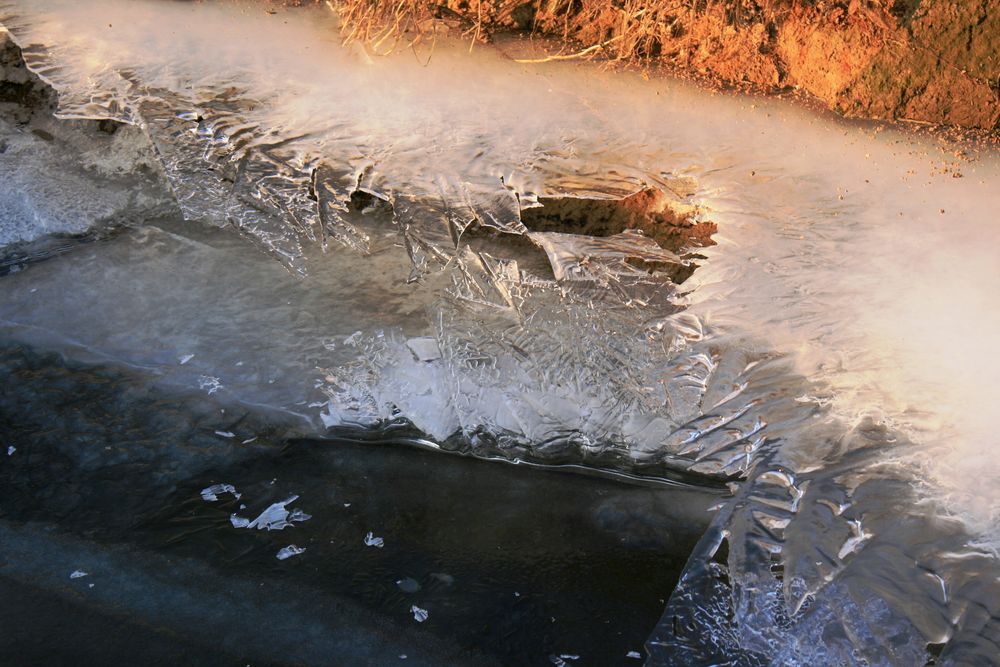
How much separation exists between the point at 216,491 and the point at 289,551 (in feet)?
0.93

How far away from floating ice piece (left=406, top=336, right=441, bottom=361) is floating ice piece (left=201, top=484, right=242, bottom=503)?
62 centimetres

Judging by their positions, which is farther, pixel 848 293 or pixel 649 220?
pixel 649 220

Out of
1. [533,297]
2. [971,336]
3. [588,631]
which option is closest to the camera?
[588,631]

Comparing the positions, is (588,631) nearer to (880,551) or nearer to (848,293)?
(880,551)

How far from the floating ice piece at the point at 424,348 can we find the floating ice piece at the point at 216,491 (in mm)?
618

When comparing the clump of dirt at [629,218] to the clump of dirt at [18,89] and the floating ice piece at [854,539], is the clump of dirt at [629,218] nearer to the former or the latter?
the floating ice piece at [854,539]

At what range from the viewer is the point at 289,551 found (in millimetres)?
2293

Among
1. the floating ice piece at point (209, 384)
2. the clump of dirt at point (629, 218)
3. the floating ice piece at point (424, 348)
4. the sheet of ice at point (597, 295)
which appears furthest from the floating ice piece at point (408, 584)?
the clump of dirt at point (629, 218)

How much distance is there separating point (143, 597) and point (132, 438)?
0.53 m

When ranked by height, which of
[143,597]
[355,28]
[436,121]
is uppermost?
[355,28]

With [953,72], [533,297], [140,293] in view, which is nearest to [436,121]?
[533,297]

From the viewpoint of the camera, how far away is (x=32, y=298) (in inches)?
116

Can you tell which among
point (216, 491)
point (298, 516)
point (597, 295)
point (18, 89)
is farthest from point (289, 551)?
point (18, 89)

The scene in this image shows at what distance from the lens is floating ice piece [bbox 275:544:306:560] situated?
2279 mm
